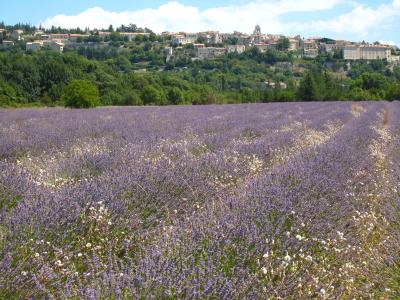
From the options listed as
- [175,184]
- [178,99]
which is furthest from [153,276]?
[178,99]

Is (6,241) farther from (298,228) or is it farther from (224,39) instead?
(224,39)

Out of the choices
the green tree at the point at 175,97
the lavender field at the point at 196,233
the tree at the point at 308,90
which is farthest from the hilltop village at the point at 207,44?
the lavender field at the point at 196,233

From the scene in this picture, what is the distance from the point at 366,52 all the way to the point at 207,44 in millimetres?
47847

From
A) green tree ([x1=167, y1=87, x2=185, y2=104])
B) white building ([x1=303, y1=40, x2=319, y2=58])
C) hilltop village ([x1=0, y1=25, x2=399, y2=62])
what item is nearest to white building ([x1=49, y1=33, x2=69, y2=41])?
hilltop village ([x1=0, y1=25, x2=399, y2=62])

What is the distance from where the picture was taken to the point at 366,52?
128 meters

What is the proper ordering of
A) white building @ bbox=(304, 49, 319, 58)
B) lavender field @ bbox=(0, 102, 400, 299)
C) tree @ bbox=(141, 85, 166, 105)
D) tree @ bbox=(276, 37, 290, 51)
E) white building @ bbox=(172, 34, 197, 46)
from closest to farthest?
lavender field @ bbox=(0, 102, 400, 299) → tree @ bbox=(141, 85, 166, 105) → white building @ bbox=(304, 49, 319, 58) → tree @ bbox=(276, 37, 290, 51) → white building @ bbox=(172, 34, 197, 46)

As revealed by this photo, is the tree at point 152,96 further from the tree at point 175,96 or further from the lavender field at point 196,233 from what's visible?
the lavender field at point 196,233

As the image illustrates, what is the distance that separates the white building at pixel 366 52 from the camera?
126225mm

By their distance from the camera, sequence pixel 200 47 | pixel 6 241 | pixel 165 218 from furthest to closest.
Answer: pixel 200 47 → pixel 165 218 → pixel 6 241

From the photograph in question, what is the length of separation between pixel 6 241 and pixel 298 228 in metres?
1.80

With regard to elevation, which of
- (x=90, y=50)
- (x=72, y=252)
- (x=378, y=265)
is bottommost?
(x=378, y=265)

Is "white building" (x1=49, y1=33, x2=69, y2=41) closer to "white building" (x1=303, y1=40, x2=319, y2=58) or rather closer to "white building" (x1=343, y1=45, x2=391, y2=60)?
"white building" (x1=303, y1=40, x2=319, y2=58)

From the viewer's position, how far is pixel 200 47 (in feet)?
449

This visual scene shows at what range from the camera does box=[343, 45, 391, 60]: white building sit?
4969 inches
